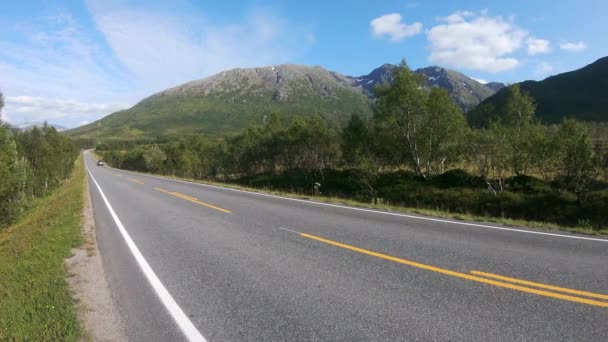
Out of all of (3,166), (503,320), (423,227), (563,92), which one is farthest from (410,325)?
(563,92)

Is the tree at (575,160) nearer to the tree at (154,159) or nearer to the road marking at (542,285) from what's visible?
the road marking at (542,285)

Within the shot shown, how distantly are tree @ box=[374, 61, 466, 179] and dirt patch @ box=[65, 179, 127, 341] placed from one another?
27716mm

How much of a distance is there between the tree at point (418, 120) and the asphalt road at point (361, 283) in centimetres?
2295

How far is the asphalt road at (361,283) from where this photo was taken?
396 centimetres

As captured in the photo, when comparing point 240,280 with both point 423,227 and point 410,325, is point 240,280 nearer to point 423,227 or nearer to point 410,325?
point 410,325

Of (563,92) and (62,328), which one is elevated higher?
(563,92)

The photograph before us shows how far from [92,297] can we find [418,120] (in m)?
30.3

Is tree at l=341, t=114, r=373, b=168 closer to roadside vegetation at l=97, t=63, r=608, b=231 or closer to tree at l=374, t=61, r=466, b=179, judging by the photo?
roadside vegetation at l=97, t=63, r=608, b=231

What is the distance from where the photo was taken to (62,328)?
14.4ft

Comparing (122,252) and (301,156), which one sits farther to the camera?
(301,156)

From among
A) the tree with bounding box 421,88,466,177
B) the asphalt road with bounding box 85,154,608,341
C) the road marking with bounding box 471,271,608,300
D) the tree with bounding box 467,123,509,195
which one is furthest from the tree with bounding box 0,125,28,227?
the tree with bounding box 467,123,509,195

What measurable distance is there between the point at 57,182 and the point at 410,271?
6841 cm

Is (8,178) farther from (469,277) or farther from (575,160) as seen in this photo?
(575,160)

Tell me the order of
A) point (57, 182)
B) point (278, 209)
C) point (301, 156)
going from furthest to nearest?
point (57, 182)
point (301, 156)
point (278, 209)
